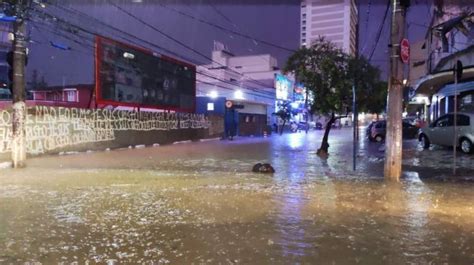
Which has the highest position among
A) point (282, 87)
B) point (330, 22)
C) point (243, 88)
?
point (330, 22)

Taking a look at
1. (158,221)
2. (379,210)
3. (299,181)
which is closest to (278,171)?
(299,181)

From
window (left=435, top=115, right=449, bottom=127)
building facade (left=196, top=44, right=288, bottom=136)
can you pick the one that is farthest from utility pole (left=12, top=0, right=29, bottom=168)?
building facade (left=196, top=44, right=288, bottom=136)

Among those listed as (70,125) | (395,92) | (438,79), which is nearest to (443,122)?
(438,79)

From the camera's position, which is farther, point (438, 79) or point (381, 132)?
point (381, 132)

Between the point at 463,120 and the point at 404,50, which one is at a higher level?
the point at 404,50

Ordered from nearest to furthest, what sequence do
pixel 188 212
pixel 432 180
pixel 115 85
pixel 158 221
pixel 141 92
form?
pixel 158 221 → pixel 188 212 → pixel 432 180 → pixel 115 85 → pixel 141 92

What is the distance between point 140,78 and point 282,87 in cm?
4536

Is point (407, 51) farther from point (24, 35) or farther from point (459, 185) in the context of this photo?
point (24, 35)

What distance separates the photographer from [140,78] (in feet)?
107

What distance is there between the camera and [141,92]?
32875 mm

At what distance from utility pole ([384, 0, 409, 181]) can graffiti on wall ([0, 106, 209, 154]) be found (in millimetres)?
12464

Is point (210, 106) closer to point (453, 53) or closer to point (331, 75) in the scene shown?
point (453, 53)

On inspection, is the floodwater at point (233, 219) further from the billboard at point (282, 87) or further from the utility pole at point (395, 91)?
the billboard at point (282, 87)

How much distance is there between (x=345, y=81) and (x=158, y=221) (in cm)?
1376
